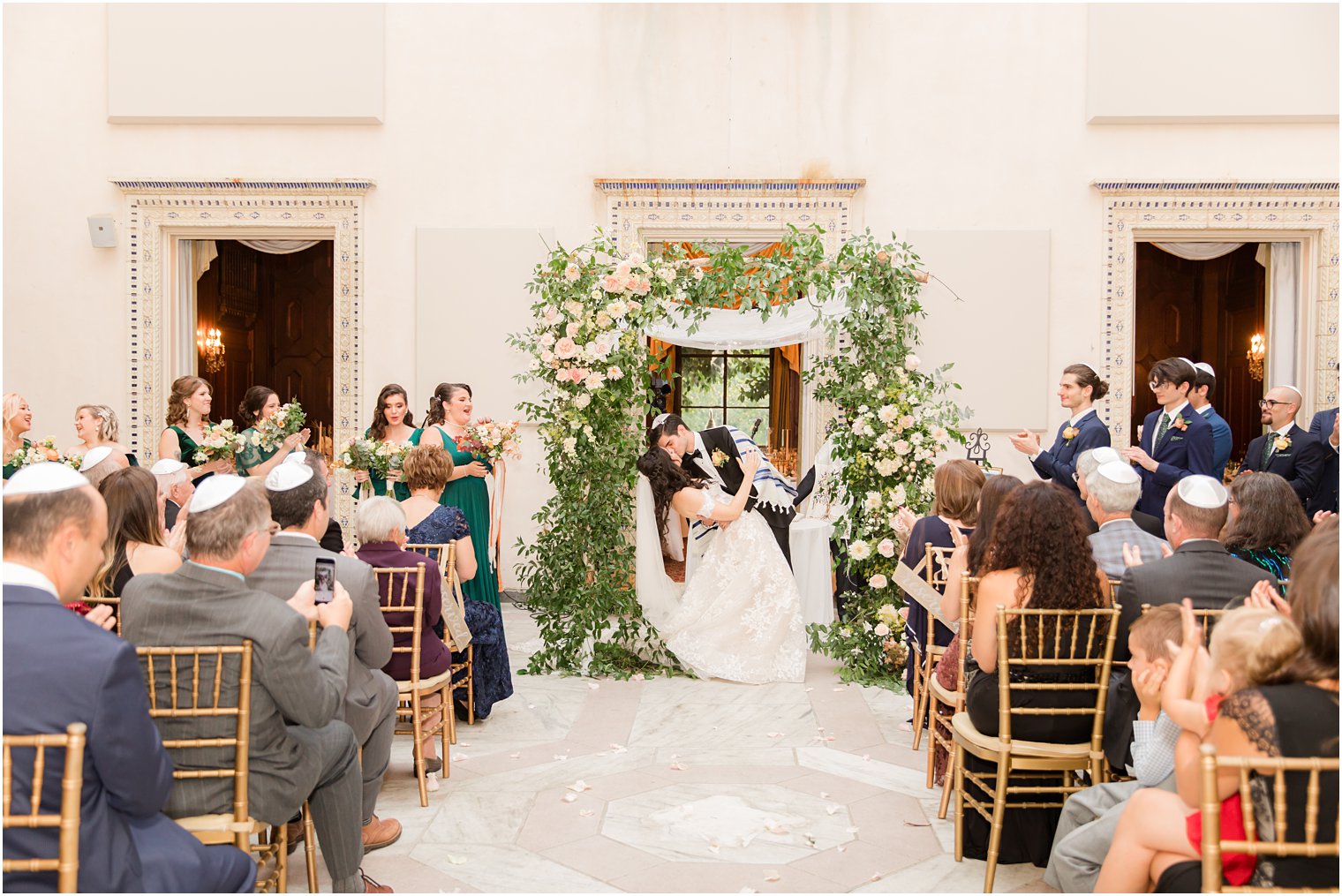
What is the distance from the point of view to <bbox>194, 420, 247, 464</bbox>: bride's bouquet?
6.40 m

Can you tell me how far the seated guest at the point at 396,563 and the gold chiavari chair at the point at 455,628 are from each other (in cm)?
20

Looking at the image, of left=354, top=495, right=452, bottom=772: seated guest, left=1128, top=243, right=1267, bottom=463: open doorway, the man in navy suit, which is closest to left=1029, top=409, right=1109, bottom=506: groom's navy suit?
the man in navy suit

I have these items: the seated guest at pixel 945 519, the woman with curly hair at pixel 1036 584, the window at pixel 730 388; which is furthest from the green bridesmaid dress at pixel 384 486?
the window at pixel 730 388

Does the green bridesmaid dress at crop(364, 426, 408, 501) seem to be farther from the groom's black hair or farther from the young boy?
the young boy

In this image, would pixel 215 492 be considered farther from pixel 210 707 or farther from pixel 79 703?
pixel 79 703

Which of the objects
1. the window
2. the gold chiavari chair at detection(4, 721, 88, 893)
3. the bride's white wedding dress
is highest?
the window

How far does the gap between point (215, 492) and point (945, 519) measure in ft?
10.5

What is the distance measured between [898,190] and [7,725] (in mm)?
7177

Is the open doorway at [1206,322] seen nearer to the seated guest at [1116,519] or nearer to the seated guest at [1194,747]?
the seated guest at [1116,519]

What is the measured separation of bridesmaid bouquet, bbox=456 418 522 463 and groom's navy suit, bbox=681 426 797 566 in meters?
1.06

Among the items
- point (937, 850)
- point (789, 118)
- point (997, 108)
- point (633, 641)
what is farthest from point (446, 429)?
point (997, 108)

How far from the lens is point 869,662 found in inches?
243

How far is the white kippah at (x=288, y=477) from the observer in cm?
333

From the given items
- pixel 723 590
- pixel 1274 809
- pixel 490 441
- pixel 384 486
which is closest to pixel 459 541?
pixel 490 441
